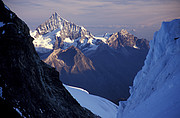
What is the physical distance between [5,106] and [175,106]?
11.6 meters

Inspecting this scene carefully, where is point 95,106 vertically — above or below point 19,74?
below

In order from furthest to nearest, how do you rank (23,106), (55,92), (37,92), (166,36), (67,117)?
(166,36) → (55,92) → (67,117) → (37,92) → (23,106)

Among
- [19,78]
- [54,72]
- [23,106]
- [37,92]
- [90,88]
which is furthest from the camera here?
[90,88]

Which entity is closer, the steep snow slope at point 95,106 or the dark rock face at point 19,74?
the dark rock face at point 19,74

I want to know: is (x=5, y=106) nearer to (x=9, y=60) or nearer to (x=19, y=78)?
(x=19, y=78)

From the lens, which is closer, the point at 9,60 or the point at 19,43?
the point at 9,60

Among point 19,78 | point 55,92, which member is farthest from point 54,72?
point 19,78

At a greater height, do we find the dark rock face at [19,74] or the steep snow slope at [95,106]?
the dark rock face at [19,74]

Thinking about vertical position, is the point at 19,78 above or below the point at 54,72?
above

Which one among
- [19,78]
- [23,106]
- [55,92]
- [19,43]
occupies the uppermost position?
[19,43]

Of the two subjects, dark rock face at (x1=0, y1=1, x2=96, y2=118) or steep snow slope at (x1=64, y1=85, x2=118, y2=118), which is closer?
dark rock face at (x1=0, y1=1, x2=96, y2=118)

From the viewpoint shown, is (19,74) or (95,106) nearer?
(19,74)

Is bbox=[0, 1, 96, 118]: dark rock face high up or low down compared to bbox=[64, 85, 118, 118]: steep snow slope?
up

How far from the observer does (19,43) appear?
9.22 m
